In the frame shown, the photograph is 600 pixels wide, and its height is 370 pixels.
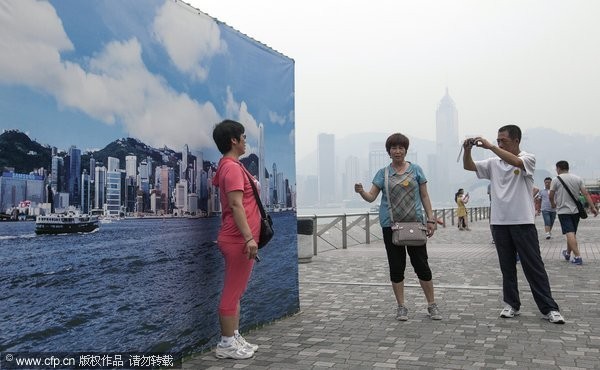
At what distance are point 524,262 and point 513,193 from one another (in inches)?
23.2

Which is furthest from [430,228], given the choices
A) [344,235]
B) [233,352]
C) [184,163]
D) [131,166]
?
[344,235]

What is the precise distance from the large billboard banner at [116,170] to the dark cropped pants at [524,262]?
2.09 metres

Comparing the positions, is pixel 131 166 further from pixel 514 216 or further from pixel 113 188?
pixel 514 216

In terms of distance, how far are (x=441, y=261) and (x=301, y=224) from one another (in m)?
2.54

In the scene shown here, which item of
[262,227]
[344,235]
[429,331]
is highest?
[262,227]

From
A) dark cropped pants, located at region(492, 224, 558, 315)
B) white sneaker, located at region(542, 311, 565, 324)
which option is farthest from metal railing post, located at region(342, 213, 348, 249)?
white sneaker, located at region(542, 311, 565, 324)

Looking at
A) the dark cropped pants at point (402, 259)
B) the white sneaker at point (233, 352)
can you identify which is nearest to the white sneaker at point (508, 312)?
the dark cropped pants at point (402, 259)

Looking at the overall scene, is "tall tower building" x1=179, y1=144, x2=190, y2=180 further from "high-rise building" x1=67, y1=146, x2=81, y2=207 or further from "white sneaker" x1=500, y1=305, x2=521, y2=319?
"white sneaker" x1=500, y1=305, x2=521, y2=319

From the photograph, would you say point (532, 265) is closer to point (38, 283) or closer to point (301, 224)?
point (38, 283)

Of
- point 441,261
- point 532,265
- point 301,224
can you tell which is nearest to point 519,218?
point 532,265

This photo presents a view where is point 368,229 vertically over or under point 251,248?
under

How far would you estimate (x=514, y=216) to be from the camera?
4531 millimetres

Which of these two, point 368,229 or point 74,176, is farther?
point 368,229

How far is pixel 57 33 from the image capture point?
8.64 feet
